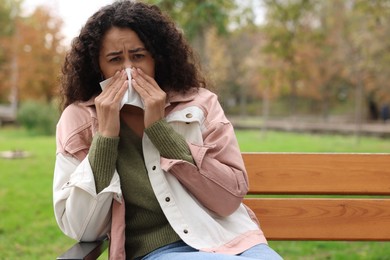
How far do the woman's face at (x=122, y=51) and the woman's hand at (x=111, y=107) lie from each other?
4.0 inches

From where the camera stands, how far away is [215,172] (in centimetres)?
222

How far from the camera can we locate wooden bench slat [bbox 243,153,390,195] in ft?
9.45

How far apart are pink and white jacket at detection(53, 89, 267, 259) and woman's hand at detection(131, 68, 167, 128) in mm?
112

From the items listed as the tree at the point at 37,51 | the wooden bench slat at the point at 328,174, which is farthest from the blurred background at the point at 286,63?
the wooden bench slat at the point at 328,174

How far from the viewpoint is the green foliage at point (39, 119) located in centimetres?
2081

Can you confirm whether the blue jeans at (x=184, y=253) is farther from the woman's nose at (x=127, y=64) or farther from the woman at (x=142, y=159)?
the woman's nose at (x=127, y=64)

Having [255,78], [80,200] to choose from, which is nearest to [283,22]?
[80,200]

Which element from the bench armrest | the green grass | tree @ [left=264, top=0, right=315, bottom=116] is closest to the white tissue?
the bench armrest

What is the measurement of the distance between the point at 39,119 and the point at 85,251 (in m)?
19.5

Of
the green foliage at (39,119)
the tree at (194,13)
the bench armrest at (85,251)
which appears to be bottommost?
the green foliage at (39,119)

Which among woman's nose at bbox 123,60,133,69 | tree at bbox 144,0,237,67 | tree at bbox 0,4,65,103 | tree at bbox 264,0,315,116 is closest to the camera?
woman's nose at bbox 123,60,133,69

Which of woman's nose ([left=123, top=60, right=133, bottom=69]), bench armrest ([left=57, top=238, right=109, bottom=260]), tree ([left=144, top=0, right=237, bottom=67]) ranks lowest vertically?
bench armrest ([left=57, top=238, right=109, bottom=260])

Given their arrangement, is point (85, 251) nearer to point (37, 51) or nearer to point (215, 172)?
point (215, 172)

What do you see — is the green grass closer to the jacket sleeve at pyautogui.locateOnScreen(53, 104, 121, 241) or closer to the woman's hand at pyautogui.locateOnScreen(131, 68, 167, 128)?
the jacket sleeve at pyautogui.locateOnScreen(53, 104, 121, 241)
